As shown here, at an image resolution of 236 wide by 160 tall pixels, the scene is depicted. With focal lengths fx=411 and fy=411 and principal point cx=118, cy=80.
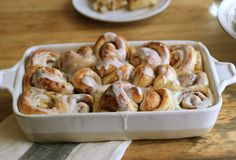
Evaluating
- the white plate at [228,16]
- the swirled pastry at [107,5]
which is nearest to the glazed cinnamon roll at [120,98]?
the white plate at [228,16]

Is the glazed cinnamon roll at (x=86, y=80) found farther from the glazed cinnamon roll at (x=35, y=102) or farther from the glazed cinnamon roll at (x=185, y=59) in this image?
the glazed cinnamon roll at (x=185, y=59)

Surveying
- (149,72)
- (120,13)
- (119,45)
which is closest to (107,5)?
(120,13)

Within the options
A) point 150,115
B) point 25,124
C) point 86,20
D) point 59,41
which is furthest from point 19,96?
point 86,20

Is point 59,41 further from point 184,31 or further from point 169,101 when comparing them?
point 169,101

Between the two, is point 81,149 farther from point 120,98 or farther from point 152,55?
point 152,55

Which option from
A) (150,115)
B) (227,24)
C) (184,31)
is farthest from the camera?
(184,31)

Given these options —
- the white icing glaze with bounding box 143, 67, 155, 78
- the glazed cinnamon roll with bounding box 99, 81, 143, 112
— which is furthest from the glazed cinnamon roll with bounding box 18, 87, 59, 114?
the white icing glaze with bounding box 143, 67, 155, 78
